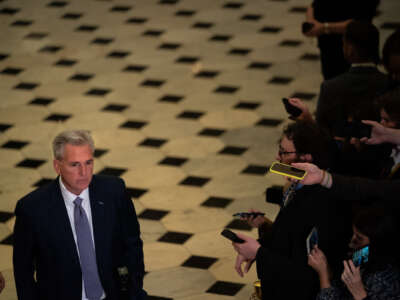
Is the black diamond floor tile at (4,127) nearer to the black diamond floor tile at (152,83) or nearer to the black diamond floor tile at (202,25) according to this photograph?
the black diamond floor tile at (152,83)

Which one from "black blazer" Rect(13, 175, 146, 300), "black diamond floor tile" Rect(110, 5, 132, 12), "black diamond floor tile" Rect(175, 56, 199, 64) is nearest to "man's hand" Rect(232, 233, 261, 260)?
"black blazer" Rect(13, 175, 146, 300)

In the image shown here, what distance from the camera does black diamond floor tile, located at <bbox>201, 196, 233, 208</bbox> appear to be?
8.03 meters

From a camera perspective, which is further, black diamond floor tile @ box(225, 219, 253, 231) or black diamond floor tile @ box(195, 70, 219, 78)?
black diamond floor tile @ box(195, 70, 219, 78)

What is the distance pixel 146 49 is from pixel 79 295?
7.30 metres

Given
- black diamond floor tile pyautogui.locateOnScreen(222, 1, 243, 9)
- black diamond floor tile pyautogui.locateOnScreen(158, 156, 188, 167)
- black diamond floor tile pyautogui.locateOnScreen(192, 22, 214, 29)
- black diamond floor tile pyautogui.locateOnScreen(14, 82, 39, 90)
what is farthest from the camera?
black diamond floor tile pyautogui.locateOnScreen(222, 1, 243, 9)

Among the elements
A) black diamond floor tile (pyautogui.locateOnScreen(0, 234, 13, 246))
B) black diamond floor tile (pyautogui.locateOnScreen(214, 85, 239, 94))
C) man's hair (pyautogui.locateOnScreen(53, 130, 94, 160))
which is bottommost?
black diamond floor tile (pyautogui.locateOnScreen(0, 234, 13, 246))

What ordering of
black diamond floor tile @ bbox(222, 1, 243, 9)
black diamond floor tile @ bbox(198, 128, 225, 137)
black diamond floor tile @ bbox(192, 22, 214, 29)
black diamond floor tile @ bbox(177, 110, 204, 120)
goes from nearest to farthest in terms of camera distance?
black diamond floor tile @ bbox(198, 128, 225, 137) → black diamond floor tile @ bbox(177, 110, 204, 120) → black diamond floor tile @ bbox(192, 22, 214, 29) → black diamond floor tile @ bbox(222, 1, 243, 9)

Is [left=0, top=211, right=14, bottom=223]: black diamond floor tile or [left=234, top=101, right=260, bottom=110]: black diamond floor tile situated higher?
[left=234, top=101, right=260, bottom=110]: black diamond floor tile

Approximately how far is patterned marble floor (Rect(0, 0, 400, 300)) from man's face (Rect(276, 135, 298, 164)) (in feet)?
7.04

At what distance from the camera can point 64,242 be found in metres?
4.71

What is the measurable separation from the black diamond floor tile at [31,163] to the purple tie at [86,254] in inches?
165

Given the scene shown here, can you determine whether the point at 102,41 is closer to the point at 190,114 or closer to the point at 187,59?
the point at 187,59

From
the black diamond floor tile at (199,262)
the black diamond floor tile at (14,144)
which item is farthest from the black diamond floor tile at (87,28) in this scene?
the black diamond floor tile at (199,262)

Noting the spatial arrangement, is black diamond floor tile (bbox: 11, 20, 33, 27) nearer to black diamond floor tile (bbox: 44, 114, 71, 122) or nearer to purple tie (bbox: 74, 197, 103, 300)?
black diamond floor tile (bbox: 44, 114, 71, 122)
